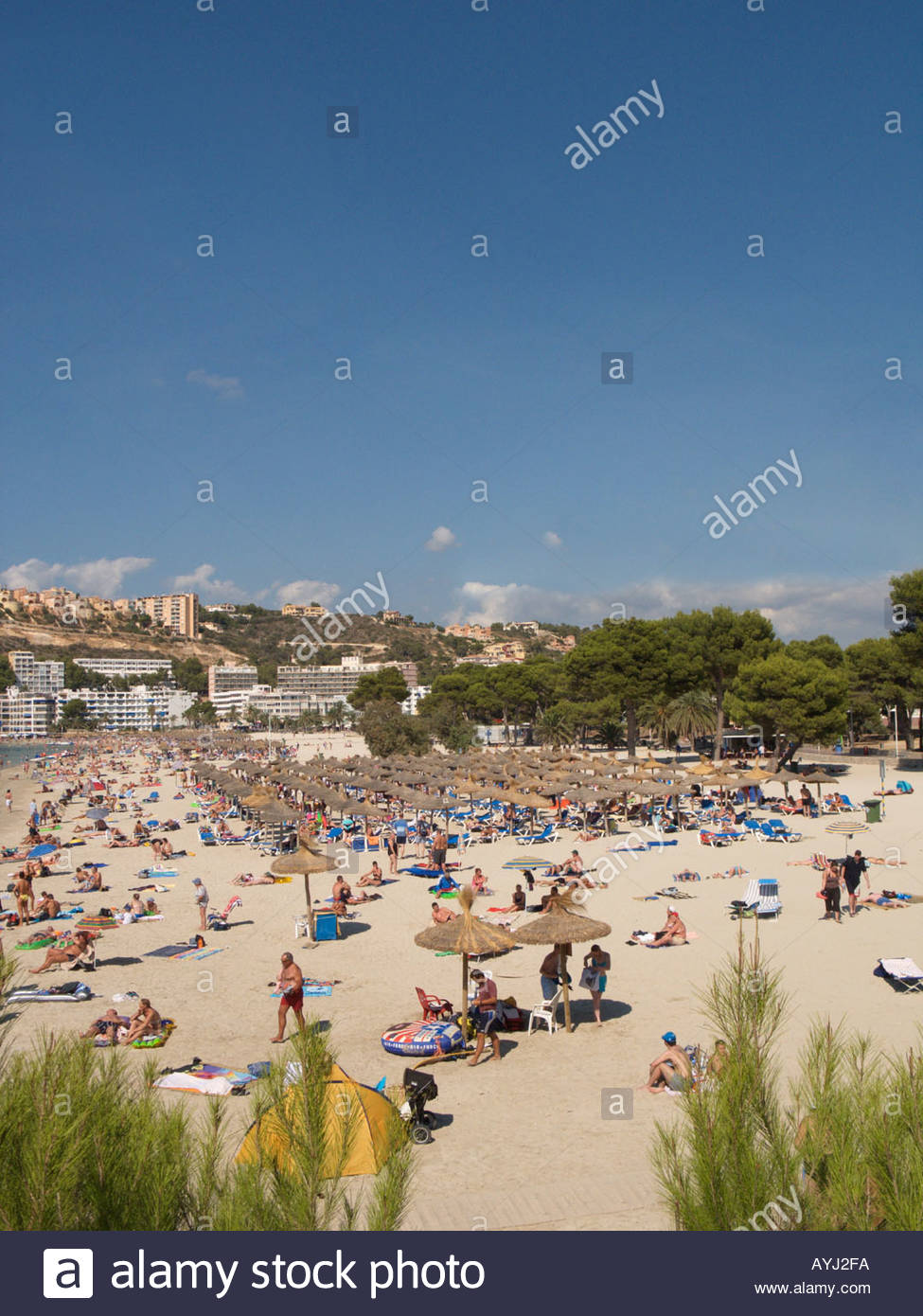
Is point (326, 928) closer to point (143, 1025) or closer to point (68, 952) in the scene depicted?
point (68, 952)

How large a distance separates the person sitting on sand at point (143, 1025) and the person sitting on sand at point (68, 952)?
135 inches

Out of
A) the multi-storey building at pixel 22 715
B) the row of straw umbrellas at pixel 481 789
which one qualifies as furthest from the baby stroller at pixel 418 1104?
the multi-storey building at pixel 22 715

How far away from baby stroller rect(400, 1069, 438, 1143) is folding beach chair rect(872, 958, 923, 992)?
559 centimetres

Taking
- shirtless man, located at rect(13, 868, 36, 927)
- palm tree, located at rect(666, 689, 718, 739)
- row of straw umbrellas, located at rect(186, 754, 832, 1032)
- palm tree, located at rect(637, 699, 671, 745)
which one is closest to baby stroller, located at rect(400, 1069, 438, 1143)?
row of straw umbrellas, located at rect(186, 754, 832, 1032)

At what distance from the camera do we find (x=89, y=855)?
79.8ft

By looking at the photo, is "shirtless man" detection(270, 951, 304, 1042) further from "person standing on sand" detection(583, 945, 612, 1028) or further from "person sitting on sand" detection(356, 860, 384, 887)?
"person sitting on sand" detection(356, 860, 384, 887)

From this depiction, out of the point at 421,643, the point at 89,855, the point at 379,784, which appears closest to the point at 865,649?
the point at 379,784

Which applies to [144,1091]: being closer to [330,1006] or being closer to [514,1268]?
[514,1268]

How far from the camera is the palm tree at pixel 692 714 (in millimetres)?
53125

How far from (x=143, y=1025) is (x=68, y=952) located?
154 inches

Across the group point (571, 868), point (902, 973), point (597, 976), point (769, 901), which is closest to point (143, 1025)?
point (597, 976)

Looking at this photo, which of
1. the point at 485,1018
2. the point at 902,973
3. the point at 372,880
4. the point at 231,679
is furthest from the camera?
the point at 231,679

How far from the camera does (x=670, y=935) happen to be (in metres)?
12.6

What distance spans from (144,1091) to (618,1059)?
600 centimetres
